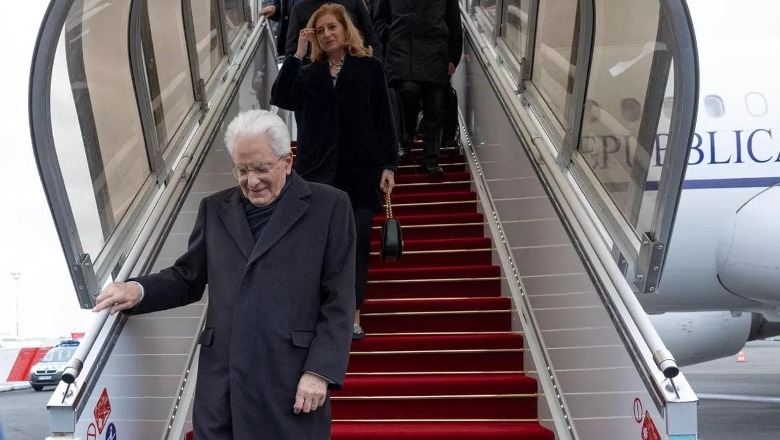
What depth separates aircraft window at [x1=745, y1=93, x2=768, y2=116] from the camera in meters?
8.02

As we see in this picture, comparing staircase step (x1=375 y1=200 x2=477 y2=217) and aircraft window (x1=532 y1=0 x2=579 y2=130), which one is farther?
staircase step (x1=375 y1=200 x2=477 y2=217)

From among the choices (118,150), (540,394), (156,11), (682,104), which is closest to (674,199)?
(682,104)

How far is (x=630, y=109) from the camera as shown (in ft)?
13.4

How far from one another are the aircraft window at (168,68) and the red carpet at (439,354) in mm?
1485

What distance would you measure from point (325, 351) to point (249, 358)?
20 cm

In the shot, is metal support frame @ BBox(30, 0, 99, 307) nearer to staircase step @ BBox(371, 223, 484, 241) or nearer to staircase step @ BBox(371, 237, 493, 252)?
staircase step @ BBox(371, 237, 493, 252)

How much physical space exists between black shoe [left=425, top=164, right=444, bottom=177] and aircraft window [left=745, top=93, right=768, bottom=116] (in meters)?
2.80

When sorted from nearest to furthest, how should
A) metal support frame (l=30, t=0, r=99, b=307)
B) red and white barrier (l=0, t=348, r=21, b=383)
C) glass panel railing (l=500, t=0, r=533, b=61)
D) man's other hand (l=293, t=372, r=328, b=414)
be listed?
man's other hand (l=293, t=372, r=328, b=414) < metal support frame (l=30, t=0, r=99, b=307) < glass panel railing (l=500, t=0, r=533, b=61) < red and white barrier (l=0, t=348, r=21, b=383)

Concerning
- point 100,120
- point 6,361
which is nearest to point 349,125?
point 100,120

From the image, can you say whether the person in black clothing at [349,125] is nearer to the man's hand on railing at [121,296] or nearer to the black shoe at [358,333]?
the black shoe at [358,333]

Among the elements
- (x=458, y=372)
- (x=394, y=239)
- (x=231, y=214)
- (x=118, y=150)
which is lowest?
(x=458, y=372)

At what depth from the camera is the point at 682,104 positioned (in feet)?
11.1

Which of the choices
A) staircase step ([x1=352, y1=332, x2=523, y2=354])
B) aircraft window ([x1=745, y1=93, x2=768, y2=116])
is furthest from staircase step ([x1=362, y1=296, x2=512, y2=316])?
aircraft window ([x1=745, y1=93, x2=768, y2=116])

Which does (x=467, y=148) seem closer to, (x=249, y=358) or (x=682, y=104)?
(x=682, y=104)
